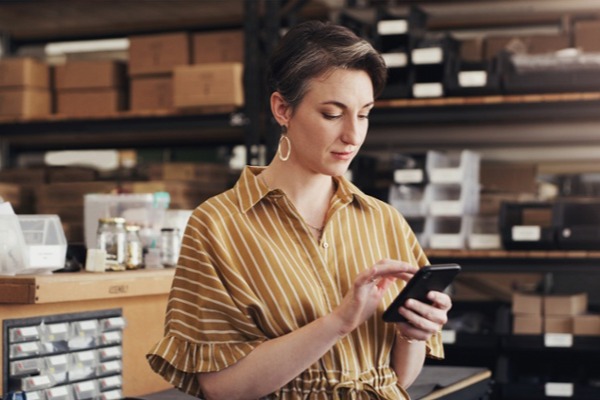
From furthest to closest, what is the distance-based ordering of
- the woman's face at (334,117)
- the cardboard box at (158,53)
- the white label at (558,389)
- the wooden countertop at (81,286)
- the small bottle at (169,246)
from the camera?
the cardboard box at (158,53) → the white label at (558,389) → the small bottle at (169,246) → the wooden countertop at (81,286) → the woman's face at (334,117)

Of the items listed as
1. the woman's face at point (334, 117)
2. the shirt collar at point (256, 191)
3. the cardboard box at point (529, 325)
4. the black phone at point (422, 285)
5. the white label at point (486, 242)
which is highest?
the woman's face at point (334, 117)

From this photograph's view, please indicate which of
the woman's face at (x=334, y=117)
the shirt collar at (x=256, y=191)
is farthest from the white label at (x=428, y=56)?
the woman's face at (x=334, y=117)

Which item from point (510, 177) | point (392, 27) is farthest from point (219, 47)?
point (510, 177)

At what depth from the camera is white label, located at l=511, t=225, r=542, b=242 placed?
12.8ft

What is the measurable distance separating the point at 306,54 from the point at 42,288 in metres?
1.04

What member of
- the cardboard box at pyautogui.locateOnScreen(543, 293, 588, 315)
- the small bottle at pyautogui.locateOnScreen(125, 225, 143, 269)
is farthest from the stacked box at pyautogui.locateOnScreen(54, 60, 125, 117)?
the cardboard box at pyautogui.locateOnScreen(543, 293, 588, 315)

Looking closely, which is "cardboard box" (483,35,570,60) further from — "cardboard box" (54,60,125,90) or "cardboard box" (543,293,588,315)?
"cardboard box" (54,60,125,90)

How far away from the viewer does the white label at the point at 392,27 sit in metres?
4.10

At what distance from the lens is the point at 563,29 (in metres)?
4.45

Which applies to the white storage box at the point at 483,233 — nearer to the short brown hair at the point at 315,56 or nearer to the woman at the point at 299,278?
Result: the woman at the point at 299,278

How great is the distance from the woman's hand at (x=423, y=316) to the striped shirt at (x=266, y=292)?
87 millimetres

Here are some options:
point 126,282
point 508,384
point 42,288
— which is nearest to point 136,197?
point 126,282

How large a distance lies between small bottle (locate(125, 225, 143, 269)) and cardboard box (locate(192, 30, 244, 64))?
1.79 meters

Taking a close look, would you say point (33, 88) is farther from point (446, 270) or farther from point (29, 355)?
point (446, 270)
